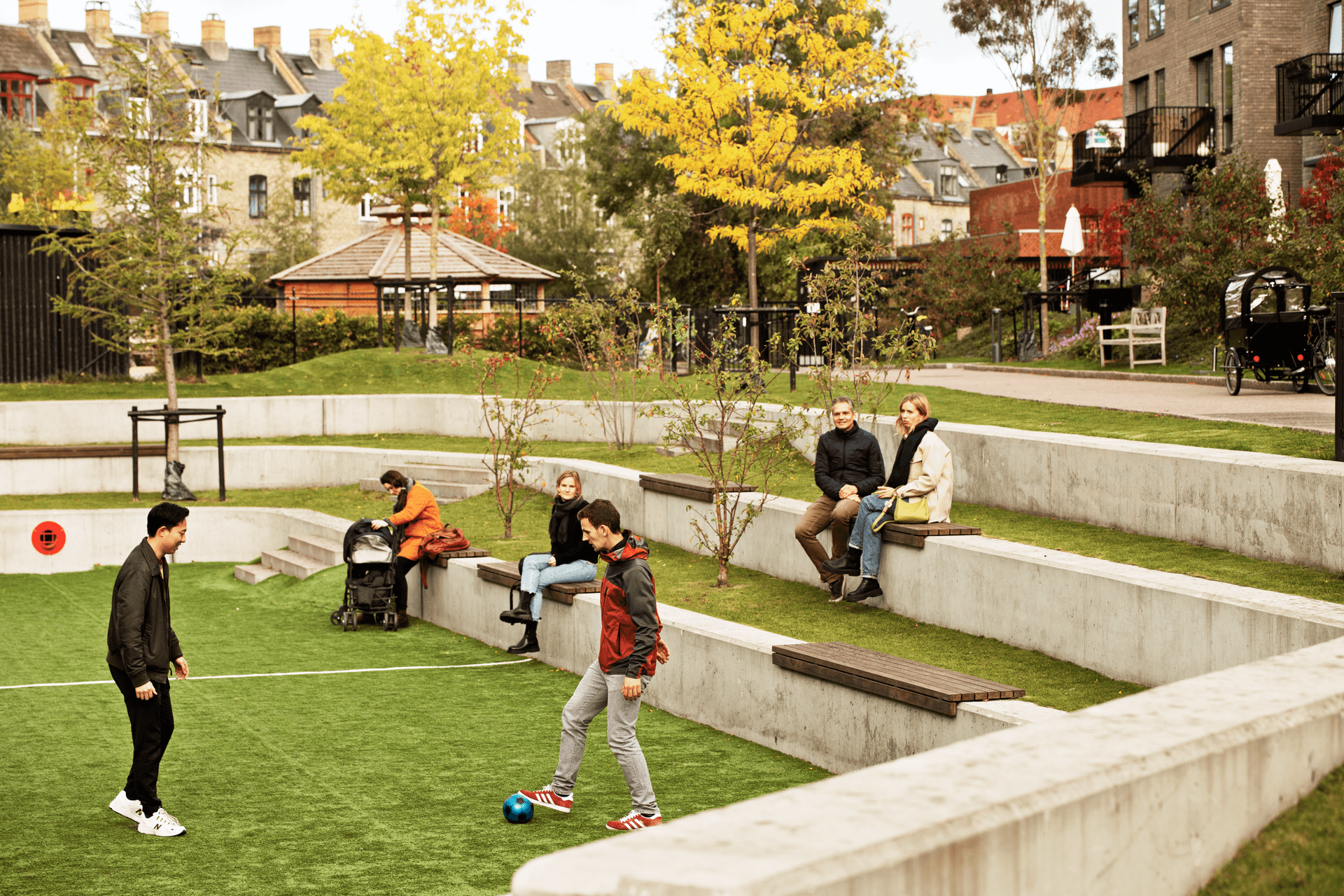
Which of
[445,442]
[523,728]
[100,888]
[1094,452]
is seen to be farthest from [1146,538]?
[445,442]

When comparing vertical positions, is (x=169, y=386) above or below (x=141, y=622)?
above

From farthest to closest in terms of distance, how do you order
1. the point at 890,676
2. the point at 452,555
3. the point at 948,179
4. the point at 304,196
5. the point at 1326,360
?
the point at 948,179, the point at 304,196, the point at 1326,360, the point at 452,555, the point at 890,676

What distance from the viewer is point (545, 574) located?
11.1 meters

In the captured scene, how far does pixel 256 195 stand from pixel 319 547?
172 feet

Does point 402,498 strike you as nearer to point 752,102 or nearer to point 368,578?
point 368,578

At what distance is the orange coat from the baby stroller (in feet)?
0.61

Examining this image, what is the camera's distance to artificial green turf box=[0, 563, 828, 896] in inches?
253

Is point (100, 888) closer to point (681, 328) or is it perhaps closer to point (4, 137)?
point (681, 328)

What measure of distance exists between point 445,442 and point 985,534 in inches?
494

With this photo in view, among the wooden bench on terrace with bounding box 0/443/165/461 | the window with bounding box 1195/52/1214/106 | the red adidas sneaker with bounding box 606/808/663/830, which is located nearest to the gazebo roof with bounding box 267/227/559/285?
the wooden bench on terrace with bounding box 0/443/165/461

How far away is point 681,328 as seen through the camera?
52.0ft

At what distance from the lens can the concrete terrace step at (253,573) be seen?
1583 centimetres

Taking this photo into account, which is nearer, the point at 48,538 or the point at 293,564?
the point at 293,564

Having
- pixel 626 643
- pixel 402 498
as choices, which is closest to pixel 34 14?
pixel 402 498
